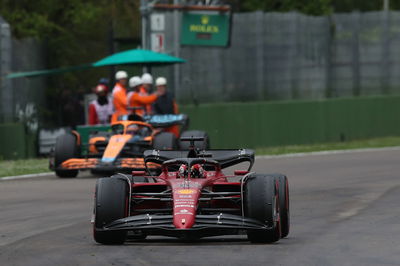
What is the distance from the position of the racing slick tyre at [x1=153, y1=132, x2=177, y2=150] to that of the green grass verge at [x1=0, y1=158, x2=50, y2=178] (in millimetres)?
2495

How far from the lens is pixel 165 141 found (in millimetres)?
20344

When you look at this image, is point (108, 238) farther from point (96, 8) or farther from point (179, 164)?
point (96, 8)

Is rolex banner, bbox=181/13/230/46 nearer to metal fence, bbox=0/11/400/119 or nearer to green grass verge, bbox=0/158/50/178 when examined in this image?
metal fence, bbox=0/11/400/119

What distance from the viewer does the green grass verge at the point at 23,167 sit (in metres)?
21.7

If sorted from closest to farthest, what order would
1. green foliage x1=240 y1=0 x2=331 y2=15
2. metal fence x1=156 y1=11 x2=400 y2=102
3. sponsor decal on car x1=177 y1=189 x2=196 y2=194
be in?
sponsor decal on car x1=177 y1=189 x2=196 y2=194, metal fence x1=156 y1=11 x2=400 y2=102, green foliage x1=240 y1=0 x2=331 y2=15

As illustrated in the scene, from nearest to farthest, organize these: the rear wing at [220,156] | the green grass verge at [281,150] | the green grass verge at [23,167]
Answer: the rear wing at [220,156] < the green grass verge at [23,167] < the green grass verge at [281,150]

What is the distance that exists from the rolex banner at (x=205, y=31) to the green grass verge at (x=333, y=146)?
8.40 ft

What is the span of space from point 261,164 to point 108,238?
12565 mm

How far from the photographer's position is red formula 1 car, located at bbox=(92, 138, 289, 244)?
1088 centimetres

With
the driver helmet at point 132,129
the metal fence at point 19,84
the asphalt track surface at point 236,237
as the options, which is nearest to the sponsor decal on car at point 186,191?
the asphalt track surface at point 236,237

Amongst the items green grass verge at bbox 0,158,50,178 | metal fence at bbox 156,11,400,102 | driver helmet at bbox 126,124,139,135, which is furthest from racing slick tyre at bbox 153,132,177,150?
metal fence at bbox 156,11,400,102

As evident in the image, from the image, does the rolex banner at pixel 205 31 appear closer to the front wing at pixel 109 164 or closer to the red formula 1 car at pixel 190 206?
the front wing at pixel 109 164

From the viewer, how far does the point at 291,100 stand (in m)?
30.5

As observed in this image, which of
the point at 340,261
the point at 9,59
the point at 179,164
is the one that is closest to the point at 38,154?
the point at 9,59
